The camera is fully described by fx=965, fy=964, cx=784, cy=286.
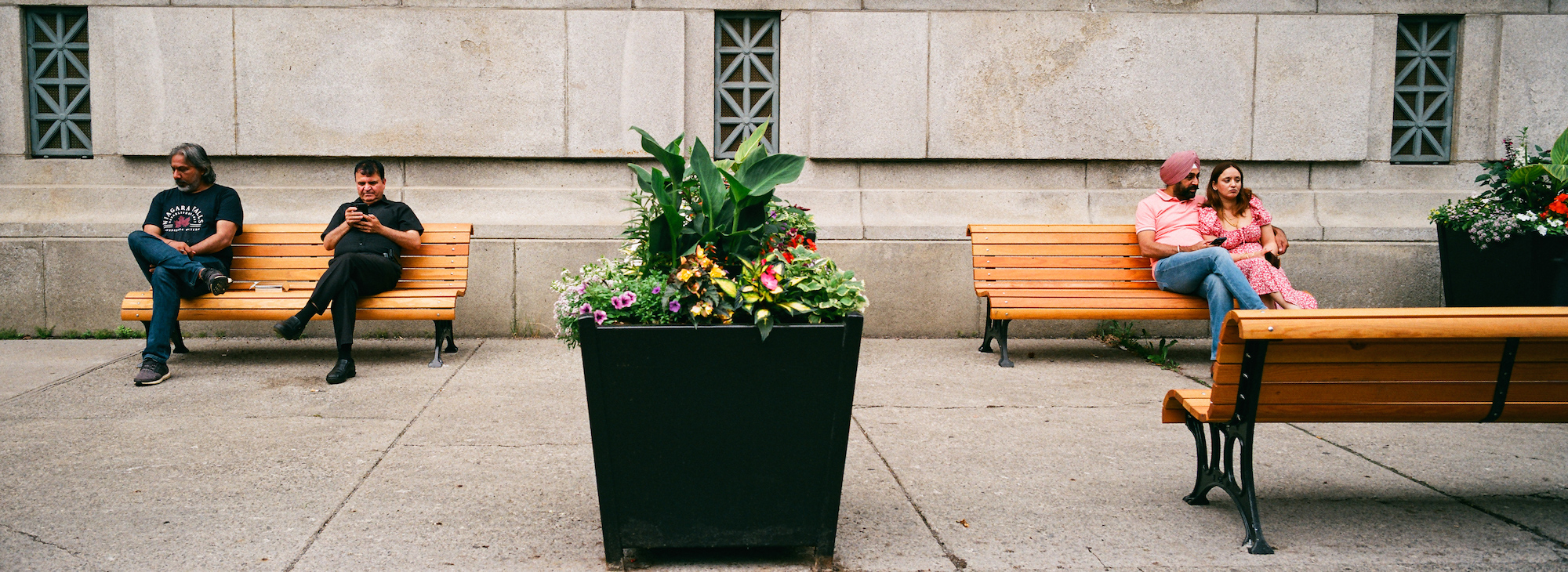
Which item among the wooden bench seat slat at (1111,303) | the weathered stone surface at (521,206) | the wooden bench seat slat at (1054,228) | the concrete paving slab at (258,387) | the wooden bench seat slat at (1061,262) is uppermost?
the weathered stone surface at (521,206)

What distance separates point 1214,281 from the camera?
242 inches

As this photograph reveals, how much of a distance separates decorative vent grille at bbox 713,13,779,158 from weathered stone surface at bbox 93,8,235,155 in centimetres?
370

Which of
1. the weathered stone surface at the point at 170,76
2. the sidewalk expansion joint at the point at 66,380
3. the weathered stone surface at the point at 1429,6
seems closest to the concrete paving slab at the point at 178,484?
the sidewalk expansion joint at the point at 66,380

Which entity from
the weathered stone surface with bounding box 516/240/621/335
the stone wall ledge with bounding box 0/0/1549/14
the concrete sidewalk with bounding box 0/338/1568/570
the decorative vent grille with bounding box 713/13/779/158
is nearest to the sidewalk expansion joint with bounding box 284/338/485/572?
the concrete sidewalk with bounding box 0/338/1568/570

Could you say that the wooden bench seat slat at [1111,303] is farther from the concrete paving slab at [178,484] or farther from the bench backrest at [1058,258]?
the concrete paving slab at [178,484]

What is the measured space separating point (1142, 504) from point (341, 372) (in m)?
4.56

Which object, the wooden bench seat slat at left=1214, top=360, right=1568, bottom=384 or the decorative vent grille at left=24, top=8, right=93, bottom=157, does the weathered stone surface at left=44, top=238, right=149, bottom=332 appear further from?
the wooden bench seat slat at left=1214, top=360, right=1568, bottom=384

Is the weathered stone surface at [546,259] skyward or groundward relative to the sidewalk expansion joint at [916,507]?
skyward

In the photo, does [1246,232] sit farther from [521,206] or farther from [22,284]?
[22,284]

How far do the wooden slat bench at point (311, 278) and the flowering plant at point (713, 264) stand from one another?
3.64m

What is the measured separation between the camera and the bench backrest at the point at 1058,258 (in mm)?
6699

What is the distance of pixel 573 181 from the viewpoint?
24.9 feet

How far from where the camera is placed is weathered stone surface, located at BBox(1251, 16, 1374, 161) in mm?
7578

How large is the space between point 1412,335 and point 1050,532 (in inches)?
50.9
